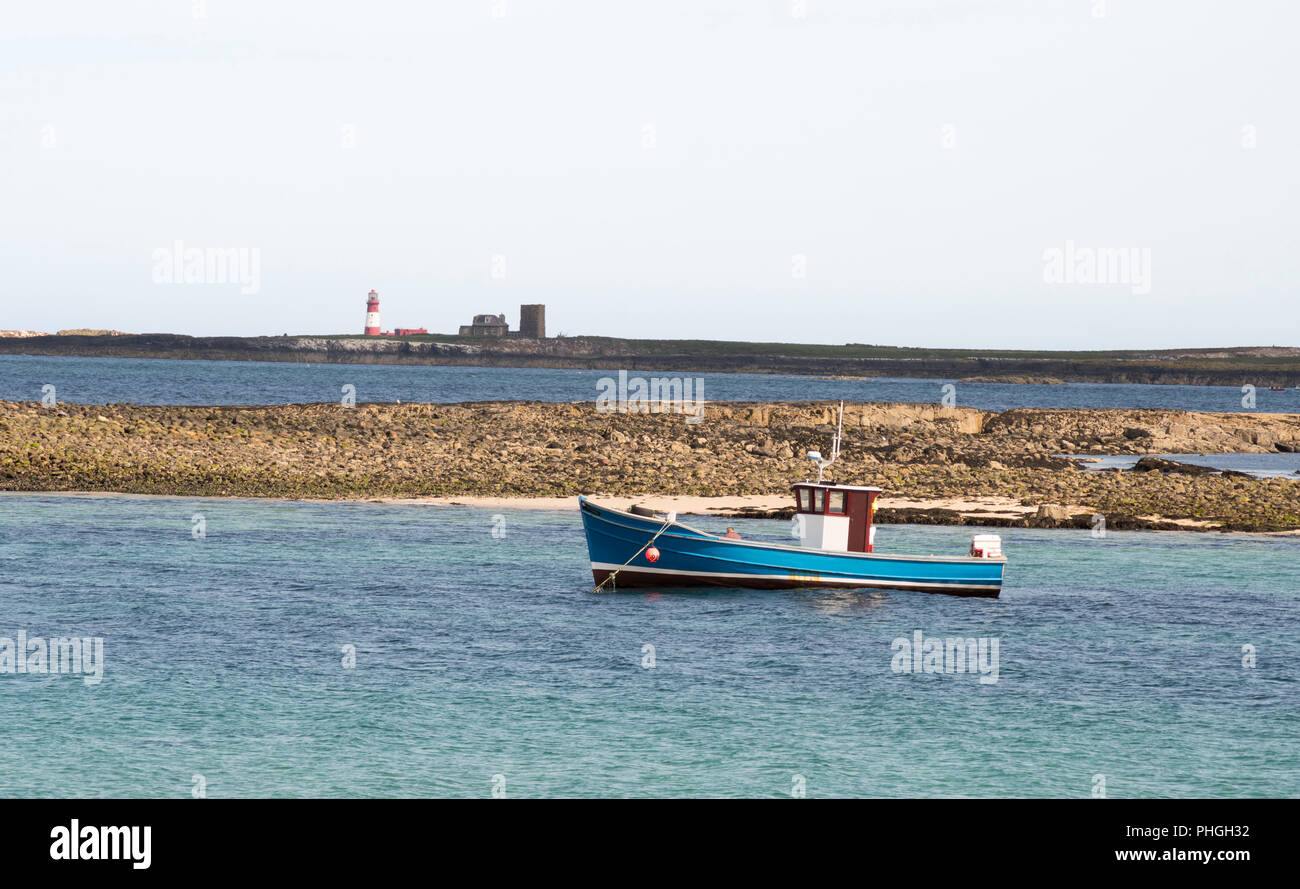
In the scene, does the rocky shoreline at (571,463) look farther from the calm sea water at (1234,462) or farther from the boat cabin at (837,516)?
the boat cabin at (837,516)

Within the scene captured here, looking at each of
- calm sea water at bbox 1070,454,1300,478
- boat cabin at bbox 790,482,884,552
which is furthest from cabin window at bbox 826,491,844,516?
calm sea water at bbox 1070,454,1300,478

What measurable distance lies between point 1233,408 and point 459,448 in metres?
139

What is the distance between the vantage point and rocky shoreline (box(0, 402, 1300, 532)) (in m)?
48.4

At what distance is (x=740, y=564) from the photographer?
32188mm

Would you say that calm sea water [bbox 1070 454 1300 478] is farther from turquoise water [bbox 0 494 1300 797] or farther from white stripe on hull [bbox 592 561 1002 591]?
white stripe on hull [bbox 592 561 1002 591]

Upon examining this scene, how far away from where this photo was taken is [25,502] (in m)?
44.4

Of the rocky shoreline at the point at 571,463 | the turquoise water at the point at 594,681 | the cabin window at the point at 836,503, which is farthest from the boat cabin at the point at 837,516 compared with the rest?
the rocky shoreline at the point at 571,463

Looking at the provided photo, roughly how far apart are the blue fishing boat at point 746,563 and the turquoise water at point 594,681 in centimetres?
60

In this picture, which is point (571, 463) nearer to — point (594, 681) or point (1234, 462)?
point (594, 681)

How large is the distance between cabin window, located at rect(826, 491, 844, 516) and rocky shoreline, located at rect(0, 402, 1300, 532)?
1207cm

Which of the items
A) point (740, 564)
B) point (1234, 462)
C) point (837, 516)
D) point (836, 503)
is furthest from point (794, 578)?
point (1234, 462)
